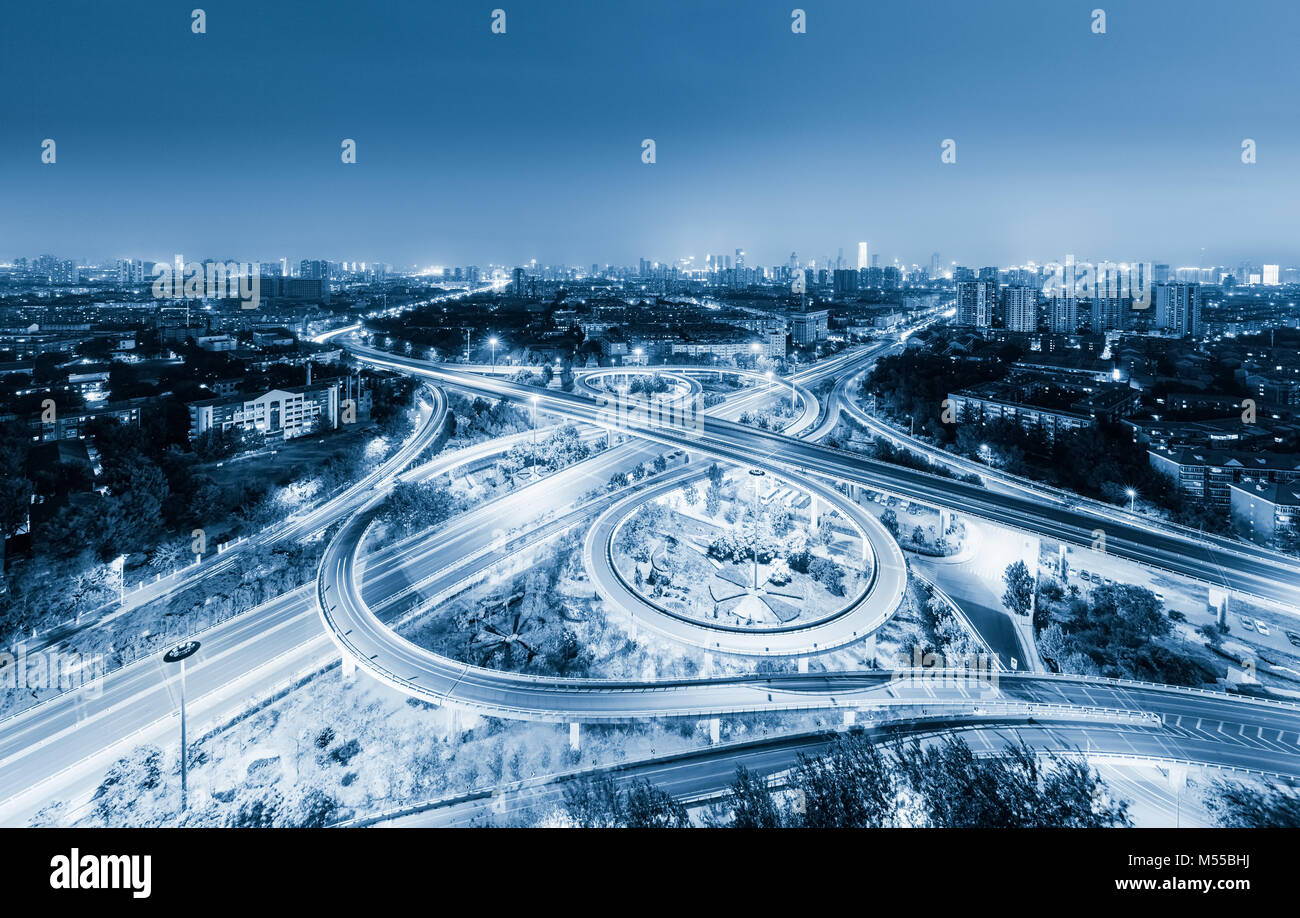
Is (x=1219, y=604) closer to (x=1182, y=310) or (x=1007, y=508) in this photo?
(x=1007, y=508)

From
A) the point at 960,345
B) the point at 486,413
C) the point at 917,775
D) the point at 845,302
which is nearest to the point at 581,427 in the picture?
the point at 486,413

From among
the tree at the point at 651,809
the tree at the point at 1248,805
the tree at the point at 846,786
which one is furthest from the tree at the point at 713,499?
the tree at the point at 1248,805

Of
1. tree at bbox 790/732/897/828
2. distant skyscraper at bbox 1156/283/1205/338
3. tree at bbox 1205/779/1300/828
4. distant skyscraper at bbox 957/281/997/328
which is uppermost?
distant skyscraper at bbox 957/281/997/328

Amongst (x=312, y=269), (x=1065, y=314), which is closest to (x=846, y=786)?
(x=1065, y=314)

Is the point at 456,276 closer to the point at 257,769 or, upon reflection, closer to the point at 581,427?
the point at 581,427

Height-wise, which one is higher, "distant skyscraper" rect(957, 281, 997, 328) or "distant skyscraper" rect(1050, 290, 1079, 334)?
"distant skyscraper" rect(957, 281, 997, 328)

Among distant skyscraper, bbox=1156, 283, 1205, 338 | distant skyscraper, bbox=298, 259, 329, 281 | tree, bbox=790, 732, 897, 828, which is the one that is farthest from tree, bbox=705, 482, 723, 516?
distant skyscraper, bbox=298, 259, 329, 281

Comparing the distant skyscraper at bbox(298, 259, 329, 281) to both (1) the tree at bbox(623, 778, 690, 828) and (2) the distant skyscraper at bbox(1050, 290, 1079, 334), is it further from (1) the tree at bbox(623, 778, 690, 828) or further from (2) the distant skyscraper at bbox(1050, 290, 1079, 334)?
(1) the tree at bbox(623, 778, 690, 828)

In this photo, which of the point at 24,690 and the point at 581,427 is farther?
the point at 581,427
